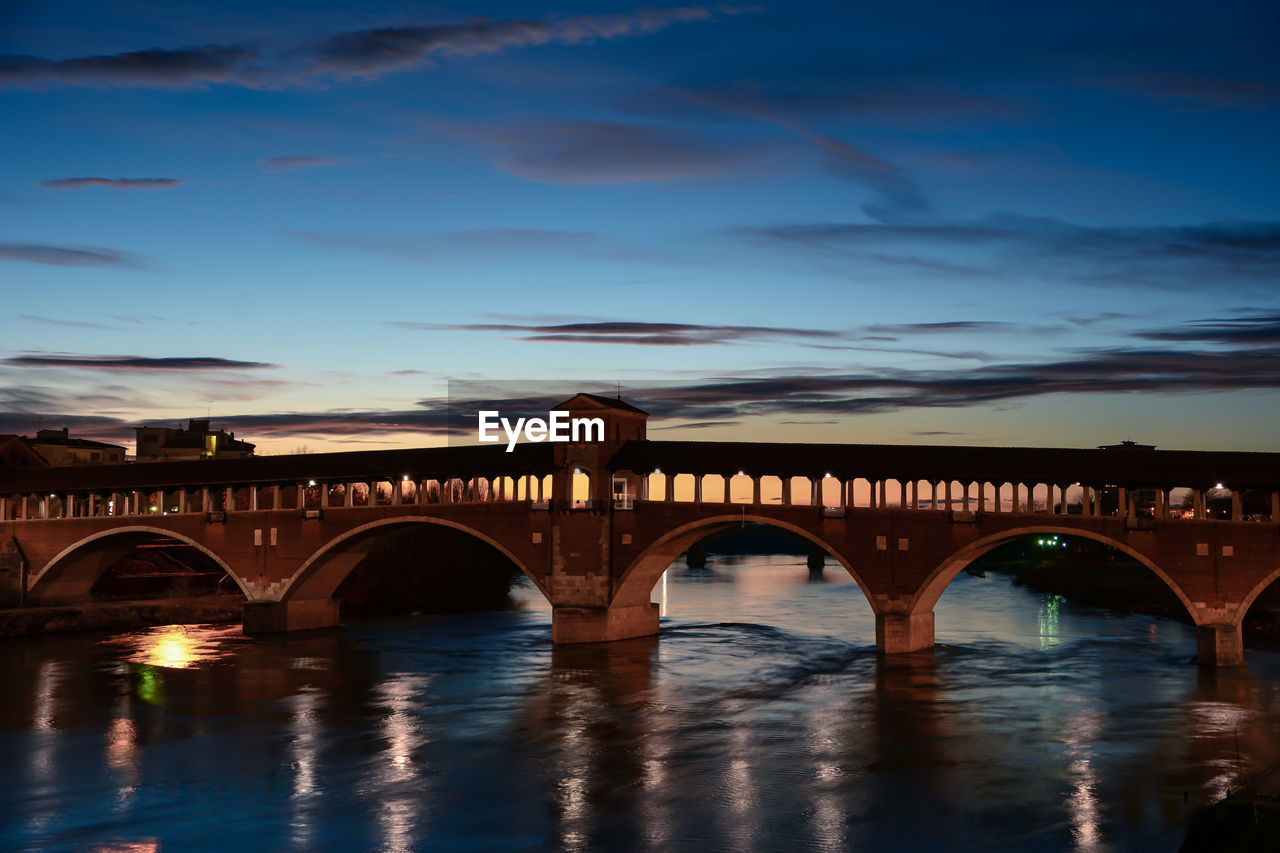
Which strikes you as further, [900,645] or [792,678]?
[900,645]

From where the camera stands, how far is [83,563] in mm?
75375

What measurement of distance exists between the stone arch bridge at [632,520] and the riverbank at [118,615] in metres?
4.18

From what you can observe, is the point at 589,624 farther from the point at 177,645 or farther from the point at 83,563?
the point at 83,563

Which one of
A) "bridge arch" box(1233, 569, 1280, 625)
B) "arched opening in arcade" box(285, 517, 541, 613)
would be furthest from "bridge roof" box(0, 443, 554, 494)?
"bridge arch" box(1233, 569, 1280, 625)

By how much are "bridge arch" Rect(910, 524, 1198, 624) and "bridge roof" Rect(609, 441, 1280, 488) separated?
7.74ft

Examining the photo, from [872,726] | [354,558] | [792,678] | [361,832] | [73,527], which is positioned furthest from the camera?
[73,527]

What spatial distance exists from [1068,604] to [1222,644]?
4040cm

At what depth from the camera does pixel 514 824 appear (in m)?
27.4

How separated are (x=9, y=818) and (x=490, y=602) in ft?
204

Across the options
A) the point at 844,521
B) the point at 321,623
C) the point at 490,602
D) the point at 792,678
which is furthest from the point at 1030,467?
the point at 490,602

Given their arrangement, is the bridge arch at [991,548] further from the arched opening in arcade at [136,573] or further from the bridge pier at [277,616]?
the arched opening in arcade at [136,573]

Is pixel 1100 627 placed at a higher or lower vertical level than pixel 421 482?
lower

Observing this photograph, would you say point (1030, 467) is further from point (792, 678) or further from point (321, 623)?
point (321, 623)

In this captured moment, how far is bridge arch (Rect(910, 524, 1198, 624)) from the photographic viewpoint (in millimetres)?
46344
